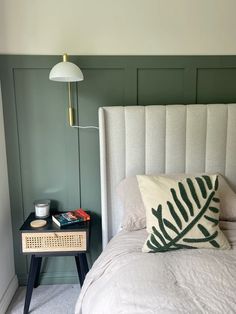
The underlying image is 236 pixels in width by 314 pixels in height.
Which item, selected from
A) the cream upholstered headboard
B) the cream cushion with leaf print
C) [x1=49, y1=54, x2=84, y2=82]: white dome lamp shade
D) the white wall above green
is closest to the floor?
the cream upholstered headboard

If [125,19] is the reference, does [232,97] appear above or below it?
below

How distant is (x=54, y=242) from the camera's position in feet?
6.32

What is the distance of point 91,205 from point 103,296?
1002 millimetres

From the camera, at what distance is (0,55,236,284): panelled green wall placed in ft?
6.89

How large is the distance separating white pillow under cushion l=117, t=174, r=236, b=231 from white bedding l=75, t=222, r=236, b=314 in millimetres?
160

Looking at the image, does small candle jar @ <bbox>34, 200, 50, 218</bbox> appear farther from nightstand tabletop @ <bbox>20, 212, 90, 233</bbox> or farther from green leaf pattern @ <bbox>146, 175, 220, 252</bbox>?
green leaf pattern @ <bbox>146, 175, 220, 252</bbox>

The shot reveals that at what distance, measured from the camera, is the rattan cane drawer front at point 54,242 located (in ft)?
6.27

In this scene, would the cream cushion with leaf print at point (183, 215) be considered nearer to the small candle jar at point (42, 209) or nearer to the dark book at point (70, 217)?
the dark book at point (70, 217)

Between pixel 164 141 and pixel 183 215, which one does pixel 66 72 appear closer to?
pixel 164 141

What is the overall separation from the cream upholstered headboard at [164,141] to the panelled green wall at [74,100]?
0.17m

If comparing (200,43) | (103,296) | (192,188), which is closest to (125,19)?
(200,43)

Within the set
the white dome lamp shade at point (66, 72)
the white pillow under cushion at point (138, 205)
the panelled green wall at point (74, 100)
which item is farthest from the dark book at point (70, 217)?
the white dome lamp shade at point (66, 72)

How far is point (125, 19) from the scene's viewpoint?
206 centimetres

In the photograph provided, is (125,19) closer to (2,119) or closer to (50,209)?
(2,119)
